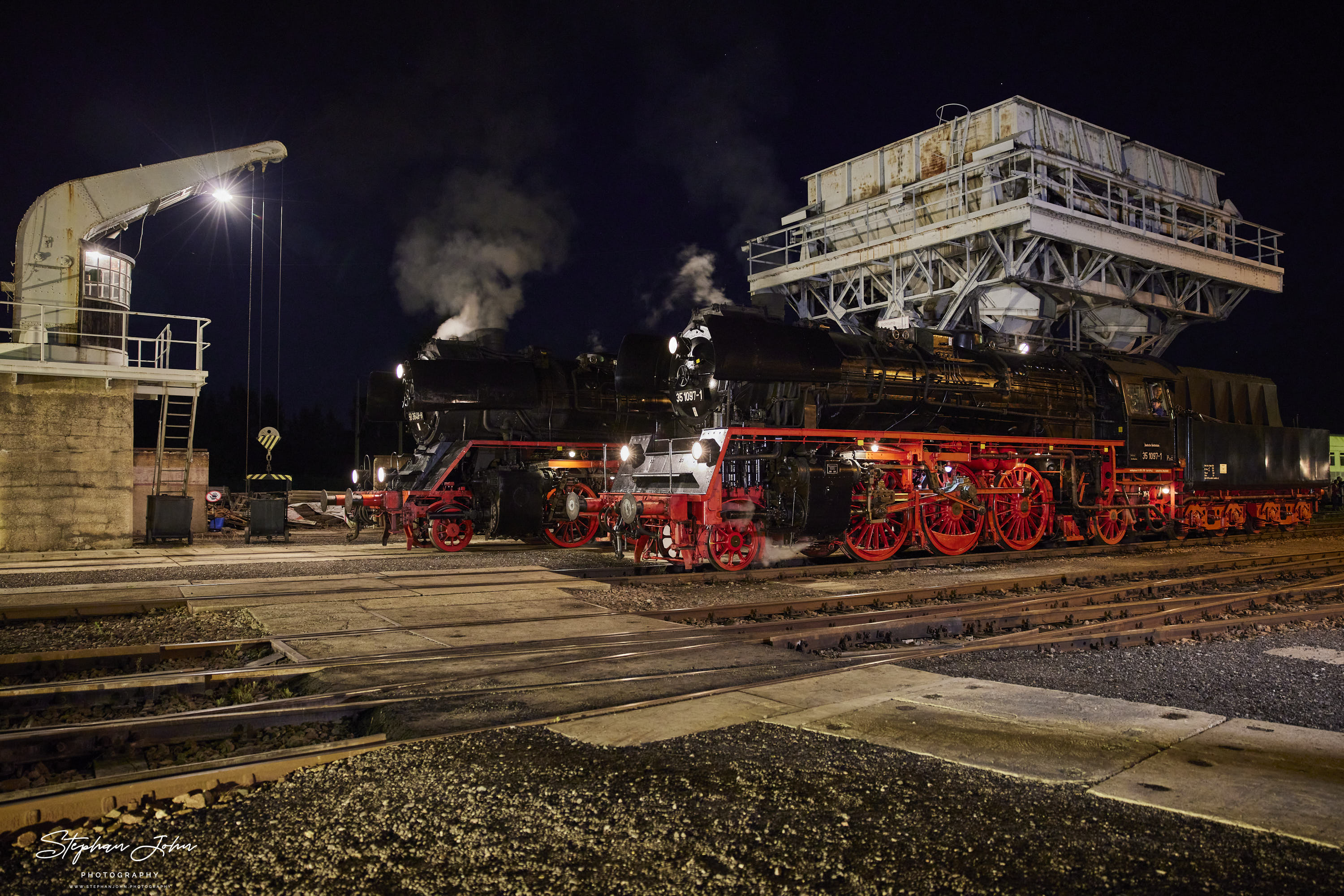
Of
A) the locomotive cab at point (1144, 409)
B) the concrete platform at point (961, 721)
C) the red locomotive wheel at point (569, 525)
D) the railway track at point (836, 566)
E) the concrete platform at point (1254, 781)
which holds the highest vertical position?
the locomotive cab at point (1144, 409)

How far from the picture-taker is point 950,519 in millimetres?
11734

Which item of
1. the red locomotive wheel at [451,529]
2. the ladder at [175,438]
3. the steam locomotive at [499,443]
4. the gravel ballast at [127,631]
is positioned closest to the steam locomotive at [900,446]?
the steam locomotive at [499,443]

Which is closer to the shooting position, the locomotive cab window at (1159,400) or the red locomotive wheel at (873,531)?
the red locomotive wheel at (873,531)

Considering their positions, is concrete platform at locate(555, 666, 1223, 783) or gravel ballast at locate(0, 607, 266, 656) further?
gravel ballast at locate(0, 607, 266, 656)

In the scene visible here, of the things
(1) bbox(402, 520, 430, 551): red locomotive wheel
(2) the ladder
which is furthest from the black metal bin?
(1) bbox(402, 520, 430, 551): red locomotive wheel

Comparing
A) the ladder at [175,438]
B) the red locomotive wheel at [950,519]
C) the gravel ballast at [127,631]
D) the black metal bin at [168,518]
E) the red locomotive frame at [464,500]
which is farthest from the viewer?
the ladder at [175,438]

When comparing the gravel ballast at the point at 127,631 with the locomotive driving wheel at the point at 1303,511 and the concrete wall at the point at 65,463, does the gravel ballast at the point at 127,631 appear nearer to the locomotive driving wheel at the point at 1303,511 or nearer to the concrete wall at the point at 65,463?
the concrete wall at the point at 65,463

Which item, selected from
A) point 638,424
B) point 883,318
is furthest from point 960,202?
point 638,424

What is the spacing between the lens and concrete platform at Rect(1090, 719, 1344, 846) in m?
2.86

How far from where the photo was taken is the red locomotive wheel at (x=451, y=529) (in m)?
13.5

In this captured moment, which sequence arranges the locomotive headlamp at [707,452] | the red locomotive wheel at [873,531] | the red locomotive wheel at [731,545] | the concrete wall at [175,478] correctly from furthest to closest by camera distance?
the concrete wall at [175,478]
the red locomotive wheel at [873,531]
the red locomotive wheel at [731,545]
the locomotive headlamp at [707,452]

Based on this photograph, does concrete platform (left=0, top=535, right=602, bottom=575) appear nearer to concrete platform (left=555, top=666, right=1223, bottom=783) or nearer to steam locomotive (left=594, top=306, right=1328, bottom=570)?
steam locomotive (left=594, top=306, right=1328, bottom=570)

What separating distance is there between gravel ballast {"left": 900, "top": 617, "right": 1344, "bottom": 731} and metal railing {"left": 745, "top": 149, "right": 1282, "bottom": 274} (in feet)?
65.7

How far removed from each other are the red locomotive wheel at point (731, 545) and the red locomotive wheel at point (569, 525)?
3.74 metres
